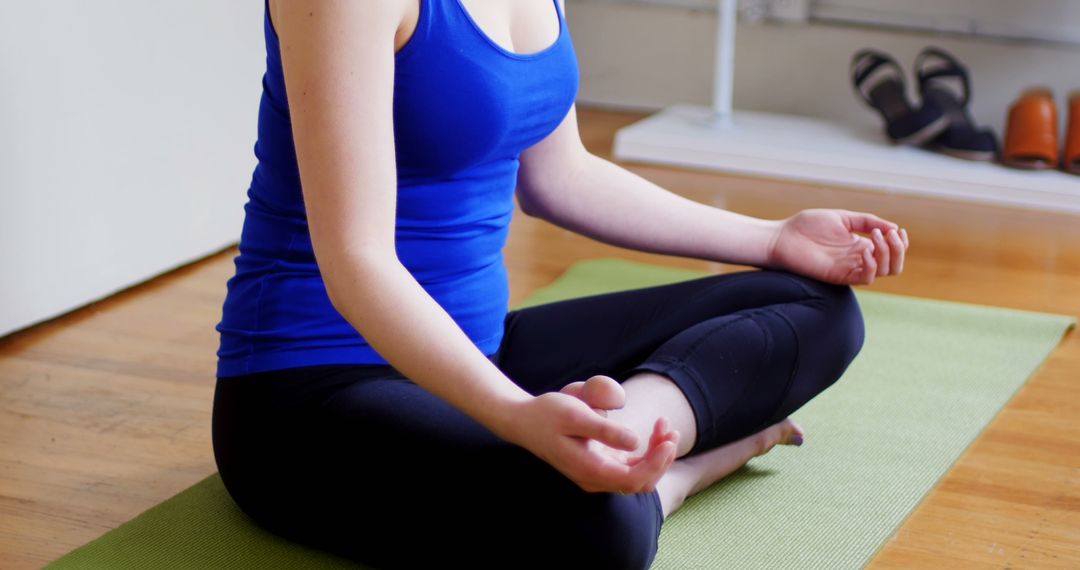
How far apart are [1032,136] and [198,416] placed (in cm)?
191

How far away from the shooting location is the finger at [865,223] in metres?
1.20

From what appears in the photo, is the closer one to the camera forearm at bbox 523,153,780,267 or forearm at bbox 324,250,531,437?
forearm at bbox 324,250,531,437

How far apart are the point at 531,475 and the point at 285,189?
1.03ft

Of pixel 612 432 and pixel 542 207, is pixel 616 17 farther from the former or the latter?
pixel 612 432

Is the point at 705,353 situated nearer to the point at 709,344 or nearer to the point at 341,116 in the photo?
the point at 709,344

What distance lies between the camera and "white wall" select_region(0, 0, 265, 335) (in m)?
1.71

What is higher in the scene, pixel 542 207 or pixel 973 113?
pixel 542 207

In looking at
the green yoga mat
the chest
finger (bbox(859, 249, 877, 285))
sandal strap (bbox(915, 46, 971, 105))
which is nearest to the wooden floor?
the green yoga mat

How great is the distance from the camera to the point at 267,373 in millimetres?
1069

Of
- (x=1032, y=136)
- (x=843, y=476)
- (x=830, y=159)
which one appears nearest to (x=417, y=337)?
(x=843, y=476)

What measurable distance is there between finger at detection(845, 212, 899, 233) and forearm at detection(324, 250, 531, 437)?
47 centimetres

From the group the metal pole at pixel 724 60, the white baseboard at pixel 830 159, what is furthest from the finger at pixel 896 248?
the metal pole at pixel 724 60

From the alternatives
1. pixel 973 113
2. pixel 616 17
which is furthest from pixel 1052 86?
pixel 616 17

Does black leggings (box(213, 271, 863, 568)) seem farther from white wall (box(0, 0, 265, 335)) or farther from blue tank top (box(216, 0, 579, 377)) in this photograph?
white wall (box(0, 0, 265, 335))
